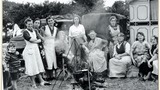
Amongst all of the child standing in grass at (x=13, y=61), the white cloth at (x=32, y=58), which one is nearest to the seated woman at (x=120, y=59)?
the white cloth at (x=32, y=58)

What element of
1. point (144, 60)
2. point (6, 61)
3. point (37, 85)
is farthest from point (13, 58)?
point (144, 60)

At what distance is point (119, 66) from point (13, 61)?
164 cm

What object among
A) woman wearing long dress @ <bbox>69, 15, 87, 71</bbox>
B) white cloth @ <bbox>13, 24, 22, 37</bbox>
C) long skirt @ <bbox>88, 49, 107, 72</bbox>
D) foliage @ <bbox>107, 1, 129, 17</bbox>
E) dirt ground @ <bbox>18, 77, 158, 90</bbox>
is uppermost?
foliage @ <bbox>107, 1, 129, 17</bbox>

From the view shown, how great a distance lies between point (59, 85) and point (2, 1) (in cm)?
156

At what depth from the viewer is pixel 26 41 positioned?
18.1ft

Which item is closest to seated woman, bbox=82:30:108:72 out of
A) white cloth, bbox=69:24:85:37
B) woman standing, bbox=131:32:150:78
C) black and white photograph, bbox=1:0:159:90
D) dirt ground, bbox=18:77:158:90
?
black and white photograph, bbox=1:0:159:90

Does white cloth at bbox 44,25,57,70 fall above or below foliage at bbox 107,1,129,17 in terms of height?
below

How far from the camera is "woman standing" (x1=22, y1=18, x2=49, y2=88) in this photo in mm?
5504

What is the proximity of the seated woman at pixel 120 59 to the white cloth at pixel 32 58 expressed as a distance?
109 centimetres

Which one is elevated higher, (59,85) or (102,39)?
(102,39)

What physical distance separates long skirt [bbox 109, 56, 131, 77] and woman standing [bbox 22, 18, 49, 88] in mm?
1076

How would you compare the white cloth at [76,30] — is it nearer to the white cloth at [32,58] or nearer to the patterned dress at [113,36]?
the patterned dress at [113,36]

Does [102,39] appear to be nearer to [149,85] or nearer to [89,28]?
[89,28]

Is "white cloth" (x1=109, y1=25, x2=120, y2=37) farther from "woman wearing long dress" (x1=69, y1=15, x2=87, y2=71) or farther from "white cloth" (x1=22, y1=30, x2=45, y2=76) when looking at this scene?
"white cloth" (x1=22, y1=30, x2=45, y2=76)
